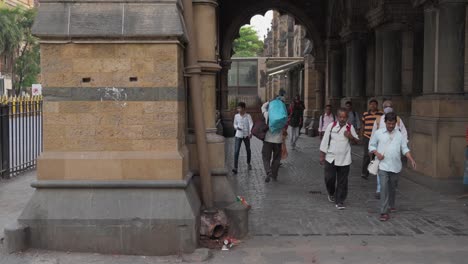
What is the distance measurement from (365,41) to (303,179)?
26.4ft

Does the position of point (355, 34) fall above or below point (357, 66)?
above

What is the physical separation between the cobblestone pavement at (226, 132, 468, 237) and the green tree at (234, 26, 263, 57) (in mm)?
68777

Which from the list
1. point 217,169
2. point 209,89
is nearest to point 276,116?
point 209,89

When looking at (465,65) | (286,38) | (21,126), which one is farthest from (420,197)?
(286,38)

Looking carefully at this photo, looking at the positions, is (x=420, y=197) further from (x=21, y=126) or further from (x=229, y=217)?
(x=21, y=126)

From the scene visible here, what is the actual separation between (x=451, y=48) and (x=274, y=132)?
3590mm

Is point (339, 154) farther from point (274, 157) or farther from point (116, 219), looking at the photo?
point (116, 219)

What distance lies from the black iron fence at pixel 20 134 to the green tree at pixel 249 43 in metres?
66.4

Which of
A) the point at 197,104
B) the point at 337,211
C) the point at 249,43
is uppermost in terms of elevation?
the point at 249,43

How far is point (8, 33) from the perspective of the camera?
50.2m

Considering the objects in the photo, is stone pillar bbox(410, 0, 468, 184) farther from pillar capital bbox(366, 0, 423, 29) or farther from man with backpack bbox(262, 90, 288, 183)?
pillar capital bbox(366, 0, 423, 29)

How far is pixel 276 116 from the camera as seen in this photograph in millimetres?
10281

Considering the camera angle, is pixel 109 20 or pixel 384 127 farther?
pixel 384 127

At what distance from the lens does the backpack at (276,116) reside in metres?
10.3
